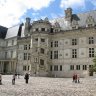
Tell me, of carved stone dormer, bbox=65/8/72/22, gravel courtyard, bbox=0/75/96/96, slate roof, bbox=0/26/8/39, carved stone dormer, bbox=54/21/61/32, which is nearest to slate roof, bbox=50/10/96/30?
carved stone dormer, bbox=65/8/72/22

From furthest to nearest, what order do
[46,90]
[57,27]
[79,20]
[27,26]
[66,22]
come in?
[27,26] < [66,22] < [57,27] < [79,20] < [46,90]

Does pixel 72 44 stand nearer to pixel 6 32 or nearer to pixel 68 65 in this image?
pixel 68 65

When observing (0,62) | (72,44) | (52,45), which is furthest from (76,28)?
(0,62)

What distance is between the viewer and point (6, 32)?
71500 mm

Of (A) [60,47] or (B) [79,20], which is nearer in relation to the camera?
(A) [60,47]

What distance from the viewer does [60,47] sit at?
54.4m

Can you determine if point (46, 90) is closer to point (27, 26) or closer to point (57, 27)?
point (57, 27)

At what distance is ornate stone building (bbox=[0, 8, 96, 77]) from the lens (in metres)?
50.4

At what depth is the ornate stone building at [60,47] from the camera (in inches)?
1986

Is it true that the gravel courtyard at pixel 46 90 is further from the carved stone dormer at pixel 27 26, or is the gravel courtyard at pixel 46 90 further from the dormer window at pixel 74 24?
the carved stone dormer at pixel 27 26

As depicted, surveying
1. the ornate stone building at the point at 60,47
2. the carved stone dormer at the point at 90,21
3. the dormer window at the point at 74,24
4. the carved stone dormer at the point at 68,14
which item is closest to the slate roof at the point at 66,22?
the ornate stone building at the point at 60,47

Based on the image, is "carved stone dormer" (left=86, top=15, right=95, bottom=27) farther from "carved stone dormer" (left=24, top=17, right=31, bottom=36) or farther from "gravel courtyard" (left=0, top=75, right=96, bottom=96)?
"gravel courtyard" (left=0, top=75, right=96, bottom=96)

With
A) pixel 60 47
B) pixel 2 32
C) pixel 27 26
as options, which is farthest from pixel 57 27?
pixel 2 32

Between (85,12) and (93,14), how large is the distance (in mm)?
2590
